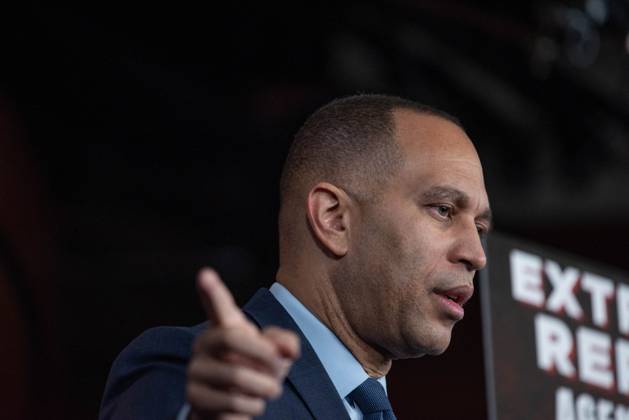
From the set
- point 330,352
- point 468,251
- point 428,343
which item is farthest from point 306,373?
point 468,251

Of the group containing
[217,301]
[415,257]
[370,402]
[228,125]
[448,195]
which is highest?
[228,125]

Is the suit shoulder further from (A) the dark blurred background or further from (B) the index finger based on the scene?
(A) the dark blurred background

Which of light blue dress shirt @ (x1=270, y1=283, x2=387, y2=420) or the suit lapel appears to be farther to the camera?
light blue dress shirt @ (x1=270, y1=283, x2=387, y2=420)

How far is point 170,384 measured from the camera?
149cm

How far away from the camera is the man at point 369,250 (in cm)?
175

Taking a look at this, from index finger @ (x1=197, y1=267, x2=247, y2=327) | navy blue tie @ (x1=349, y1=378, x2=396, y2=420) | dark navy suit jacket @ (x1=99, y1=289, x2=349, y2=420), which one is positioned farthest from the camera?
navy blue tie @ (x1=349, y1=378, x2=396, y2=420)

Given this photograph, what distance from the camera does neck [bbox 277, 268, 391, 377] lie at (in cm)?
182

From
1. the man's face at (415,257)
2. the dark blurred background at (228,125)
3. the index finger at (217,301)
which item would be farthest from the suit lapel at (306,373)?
the dark blurred background at (228,125)

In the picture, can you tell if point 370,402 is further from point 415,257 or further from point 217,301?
point 217,301

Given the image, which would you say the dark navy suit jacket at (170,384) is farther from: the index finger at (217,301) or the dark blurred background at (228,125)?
the dark blurred background at (228,125)

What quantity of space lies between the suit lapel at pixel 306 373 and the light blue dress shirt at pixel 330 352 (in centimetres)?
3

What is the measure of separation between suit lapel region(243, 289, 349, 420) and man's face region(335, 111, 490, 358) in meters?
0.11

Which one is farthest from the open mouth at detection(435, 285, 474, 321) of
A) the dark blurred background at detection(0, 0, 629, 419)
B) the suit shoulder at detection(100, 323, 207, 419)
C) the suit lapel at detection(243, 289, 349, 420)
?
the dark blurred background at detection(0, 0, 629, 419)

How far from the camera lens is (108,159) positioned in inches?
231
